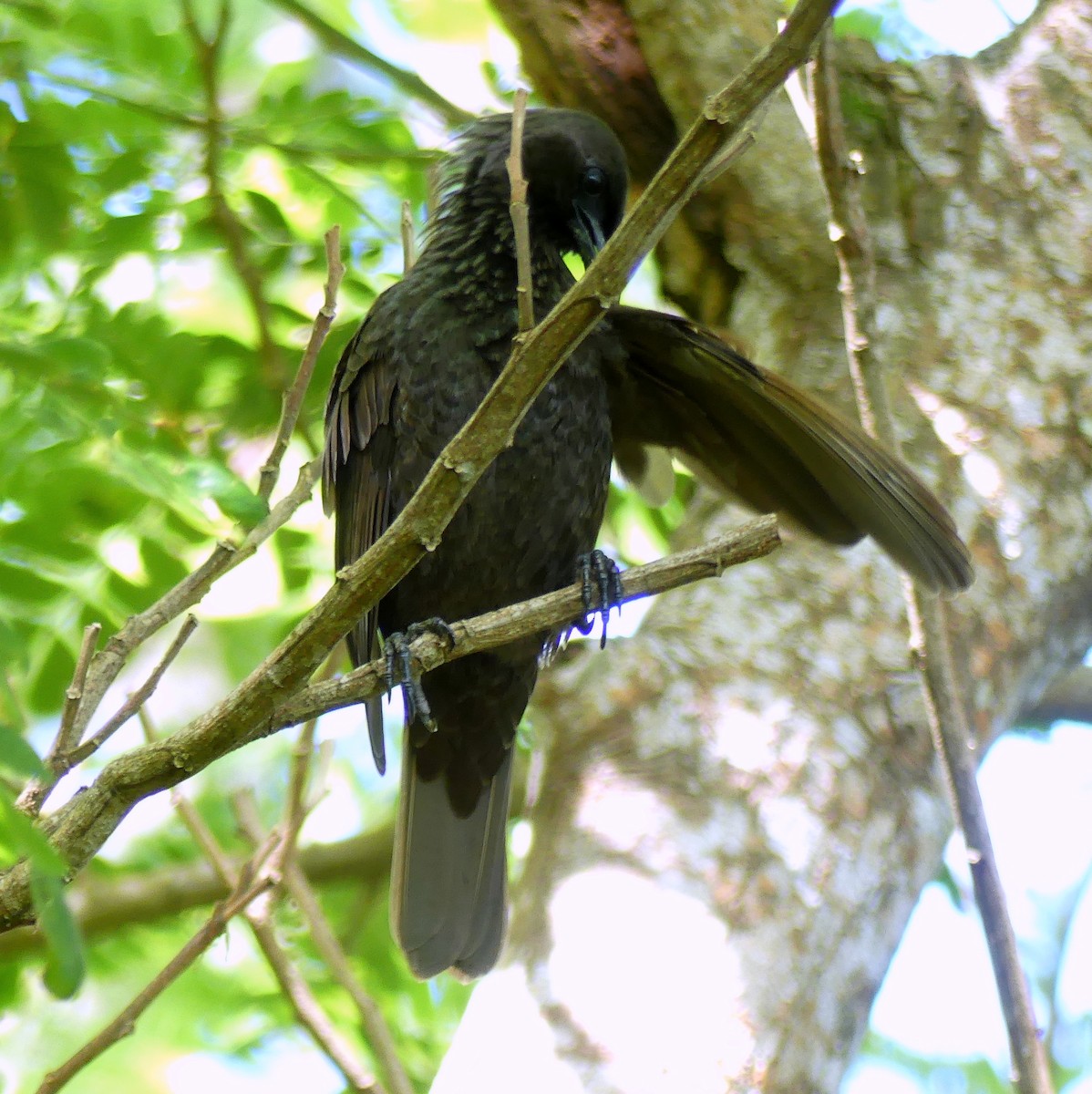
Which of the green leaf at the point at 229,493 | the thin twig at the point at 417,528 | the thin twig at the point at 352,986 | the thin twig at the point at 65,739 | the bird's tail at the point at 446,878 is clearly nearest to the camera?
the thin twig at the point at 417,528

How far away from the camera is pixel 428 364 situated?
2797 millimetres

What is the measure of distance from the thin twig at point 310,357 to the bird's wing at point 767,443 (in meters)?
0.87

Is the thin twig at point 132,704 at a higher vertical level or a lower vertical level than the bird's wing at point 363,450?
lower

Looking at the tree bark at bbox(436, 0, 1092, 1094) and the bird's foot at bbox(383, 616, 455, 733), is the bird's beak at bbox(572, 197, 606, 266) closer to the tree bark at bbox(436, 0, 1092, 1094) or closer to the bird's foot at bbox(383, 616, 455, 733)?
the tree bark at bbox(436, 0, 1092, 1094)

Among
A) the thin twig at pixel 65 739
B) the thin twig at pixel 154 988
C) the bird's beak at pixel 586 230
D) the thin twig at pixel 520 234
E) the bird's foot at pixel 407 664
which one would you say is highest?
the bird's beak at pixel 586 230

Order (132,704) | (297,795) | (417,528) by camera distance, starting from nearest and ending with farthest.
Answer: (417,528) < (132,704) < (297,795)

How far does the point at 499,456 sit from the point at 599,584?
1.08 ft

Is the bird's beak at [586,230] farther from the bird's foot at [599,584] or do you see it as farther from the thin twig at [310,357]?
the thin twig at [310,357]

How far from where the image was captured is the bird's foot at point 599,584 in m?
2.60

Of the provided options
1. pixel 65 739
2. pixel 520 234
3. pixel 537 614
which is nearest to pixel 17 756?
pixel 65 739

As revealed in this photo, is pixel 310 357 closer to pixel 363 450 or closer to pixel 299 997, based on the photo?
pixel 363 450

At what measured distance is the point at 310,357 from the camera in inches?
81.6

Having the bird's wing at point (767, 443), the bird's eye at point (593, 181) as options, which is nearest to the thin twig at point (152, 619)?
the bird's wing at point (767, 443)

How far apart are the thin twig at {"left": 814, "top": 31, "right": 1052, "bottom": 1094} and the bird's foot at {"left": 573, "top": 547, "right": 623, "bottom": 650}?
1.95 ft
